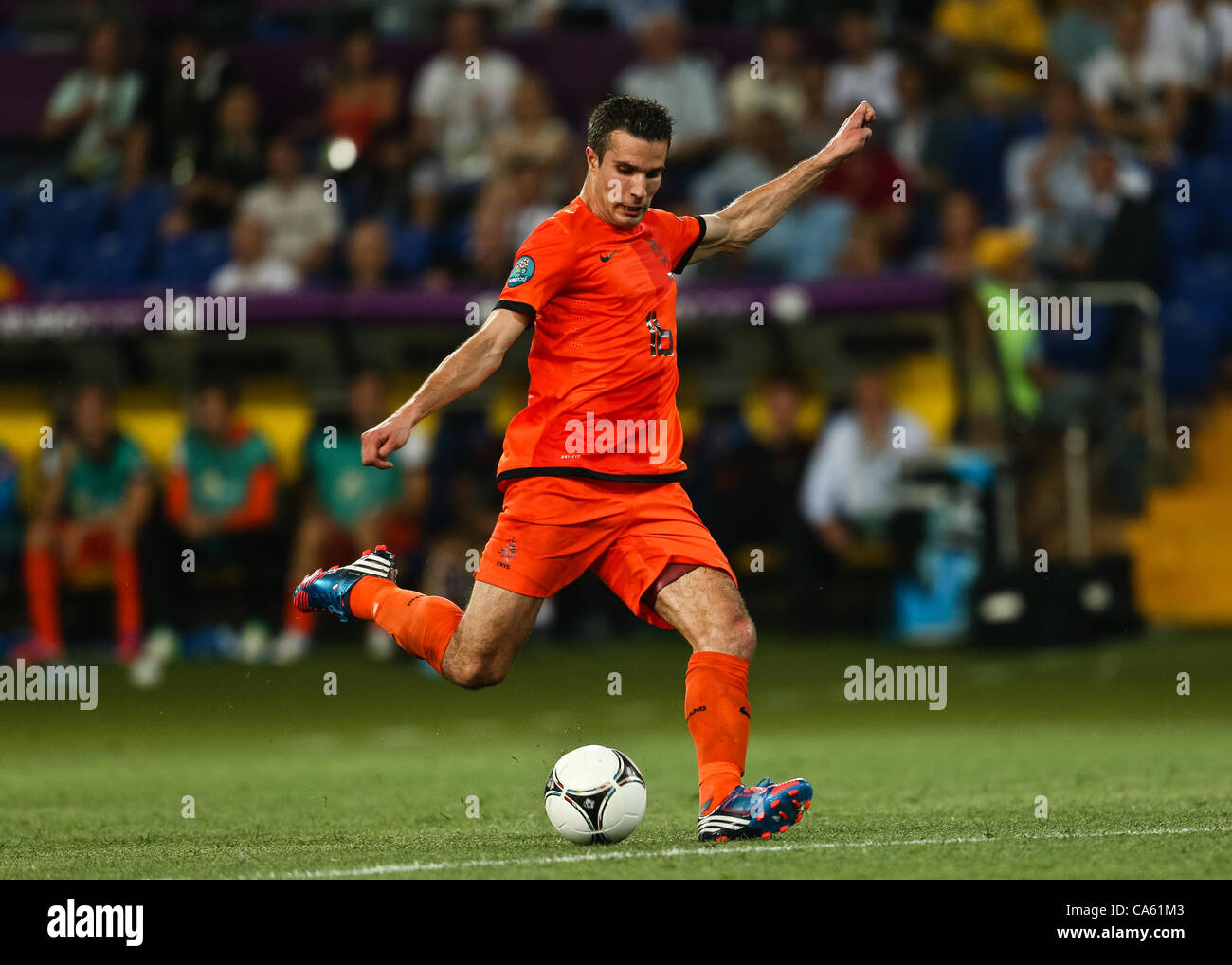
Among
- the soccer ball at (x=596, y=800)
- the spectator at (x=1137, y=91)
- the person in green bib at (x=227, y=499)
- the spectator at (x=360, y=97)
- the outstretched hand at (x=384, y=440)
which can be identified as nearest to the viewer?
the outstretched hand at (x=384, y=440)

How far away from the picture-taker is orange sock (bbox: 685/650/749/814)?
5652 mm

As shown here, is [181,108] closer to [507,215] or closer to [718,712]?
[507,215]

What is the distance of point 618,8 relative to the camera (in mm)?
15711

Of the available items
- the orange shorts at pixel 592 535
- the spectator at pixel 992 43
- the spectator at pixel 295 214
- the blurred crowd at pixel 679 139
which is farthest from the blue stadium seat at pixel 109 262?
the orange shorts at pixel 592 535

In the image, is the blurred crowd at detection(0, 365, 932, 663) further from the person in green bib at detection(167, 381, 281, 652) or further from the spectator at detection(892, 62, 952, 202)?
the spectator at detection(892, 62, 952, 202)

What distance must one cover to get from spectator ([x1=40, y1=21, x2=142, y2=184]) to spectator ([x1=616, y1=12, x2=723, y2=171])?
3.95m

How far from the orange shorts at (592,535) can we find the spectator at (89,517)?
652 cm

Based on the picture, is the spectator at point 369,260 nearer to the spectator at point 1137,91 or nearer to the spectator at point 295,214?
the spectator at point 295,214

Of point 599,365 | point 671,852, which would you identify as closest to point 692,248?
point 599,365

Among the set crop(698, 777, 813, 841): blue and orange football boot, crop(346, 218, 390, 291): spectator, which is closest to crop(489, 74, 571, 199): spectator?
crop(346, 218, 390, 291): spectator

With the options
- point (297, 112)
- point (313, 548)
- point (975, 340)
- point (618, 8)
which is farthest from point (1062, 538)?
point (297, 112)

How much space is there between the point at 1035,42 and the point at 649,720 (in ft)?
24.5

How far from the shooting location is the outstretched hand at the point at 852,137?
20.6 ft
